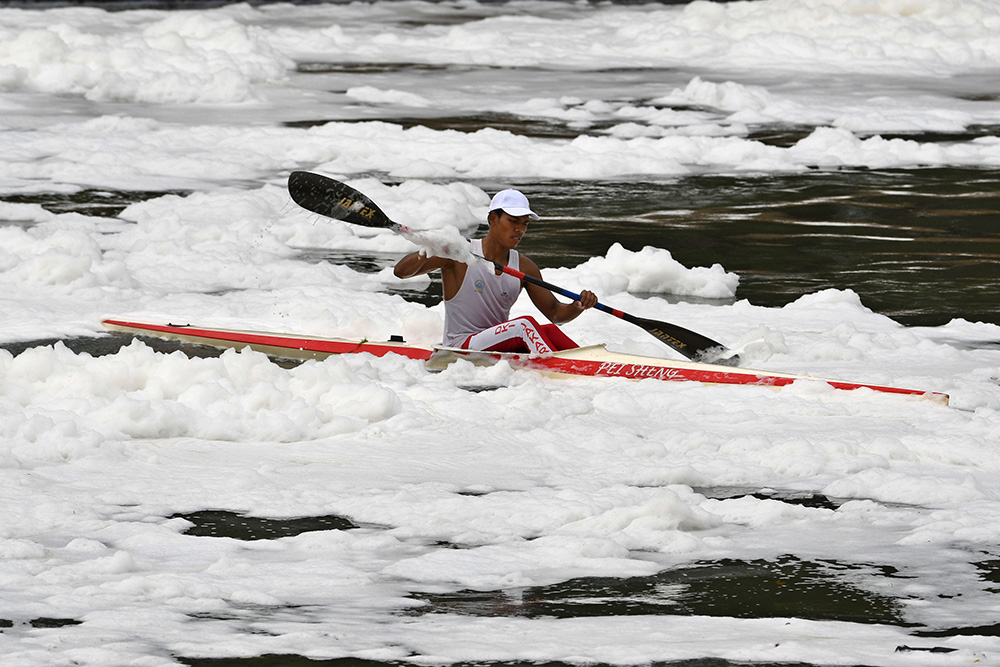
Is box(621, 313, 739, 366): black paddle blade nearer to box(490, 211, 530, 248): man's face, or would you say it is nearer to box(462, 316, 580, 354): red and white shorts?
box(462, 316, 580, 354): red and white shorts

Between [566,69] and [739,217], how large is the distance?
1119cm

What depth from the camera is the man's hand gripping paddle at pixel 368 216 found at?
7.90 metres

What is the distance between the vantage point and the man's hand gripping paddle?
790 centimetres

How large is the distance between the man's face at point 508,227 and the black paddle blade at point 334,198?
0.79 metres

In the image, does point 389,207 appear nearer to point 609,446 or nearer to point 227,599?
point 609,446

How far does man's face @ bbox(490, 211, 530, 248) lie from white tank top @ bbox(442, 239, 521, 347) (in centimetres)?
13

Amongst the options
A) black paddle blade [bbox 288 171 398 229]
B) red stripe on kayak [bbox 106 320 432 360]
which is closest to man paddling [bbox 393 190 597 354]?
red stripe on kayak [bbox 106 320 432 360]

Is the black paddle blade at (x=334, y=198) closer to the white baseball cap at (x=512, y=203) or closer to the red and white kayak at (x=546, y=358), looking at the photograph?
the red and white kayak at (x=546, y=358)

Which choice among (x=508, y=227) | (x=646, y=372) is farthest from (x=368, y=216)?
(x=646, y=372)

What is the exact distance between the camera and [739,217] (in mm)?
12859

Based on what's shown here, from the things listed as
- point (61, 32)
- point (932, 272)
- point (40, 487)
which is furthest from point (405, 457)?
point (61, 32)

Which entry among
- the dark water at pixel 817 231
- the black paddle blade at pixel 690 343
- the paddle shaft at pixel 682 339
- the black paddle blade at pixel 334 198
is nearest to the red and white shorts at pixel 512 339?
the paddle shaft at pixel 682 339

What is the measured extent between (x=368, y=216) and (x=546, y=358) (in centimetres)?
123

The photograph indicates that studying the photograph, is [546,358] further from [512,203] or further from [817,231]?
[817,231]
